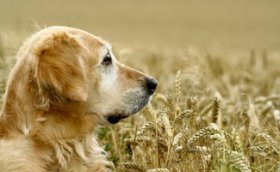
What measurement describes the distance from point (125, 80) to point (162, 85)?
355 centimetres

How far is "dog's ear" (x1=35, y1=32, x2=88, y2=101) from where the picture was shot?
5.05 metres

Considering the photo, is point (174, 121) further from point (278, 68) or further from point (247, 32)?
point (247, 32)

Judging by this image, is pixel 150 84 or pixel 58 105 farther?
pixel 150 84

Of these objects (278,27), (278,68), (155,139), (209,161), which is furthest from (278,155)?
(278,27)

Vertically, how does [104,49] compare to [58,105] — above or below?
above

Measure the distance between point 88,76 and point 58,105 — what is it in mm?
356

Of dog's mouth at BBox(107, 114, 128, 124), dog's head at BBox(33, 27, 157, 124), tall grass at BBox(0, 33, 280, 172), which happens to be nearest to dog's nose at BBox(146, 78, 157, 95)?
dog's head at BBox(33, 27, 157, 124)

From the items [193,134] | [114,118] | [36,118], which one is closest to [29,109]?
[36,118]

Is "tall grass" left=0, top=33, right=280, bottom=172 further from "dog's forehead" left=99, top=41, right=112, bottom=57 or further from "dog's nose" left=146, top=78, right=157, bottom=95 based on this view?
"dog's forehead" left=99, top=41, right=112, bottom=57

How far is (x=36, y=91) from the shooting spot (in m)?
5.16

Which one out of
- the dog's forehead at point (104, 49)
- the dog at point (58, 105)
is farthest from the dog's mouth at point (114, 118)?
the dog's forehead at point (104, 49)

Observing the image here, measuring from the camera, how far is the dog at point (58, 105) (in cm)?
506

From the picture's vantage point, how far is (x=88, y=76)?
5.46 m

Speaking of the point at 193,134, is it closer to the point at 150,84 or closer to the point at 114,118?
the point at 150,84
